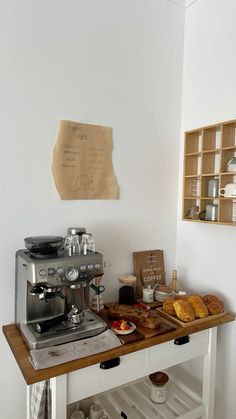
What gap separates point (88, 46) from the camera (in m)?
1.49

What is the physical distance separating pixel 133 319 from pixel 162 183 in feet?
2.83

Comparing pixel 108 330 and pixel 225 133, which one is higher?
pixel 225 133

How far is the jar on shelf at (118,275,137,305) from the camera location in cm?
152

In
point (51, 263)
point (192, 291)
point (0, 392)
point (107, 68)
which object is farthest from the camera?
point (192, 291)

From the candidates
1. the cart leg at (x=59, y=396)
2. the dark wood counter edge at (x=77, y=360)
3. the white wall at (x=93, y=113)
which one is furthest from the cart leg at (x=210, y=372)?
the cart leg at (x=59, y=396)

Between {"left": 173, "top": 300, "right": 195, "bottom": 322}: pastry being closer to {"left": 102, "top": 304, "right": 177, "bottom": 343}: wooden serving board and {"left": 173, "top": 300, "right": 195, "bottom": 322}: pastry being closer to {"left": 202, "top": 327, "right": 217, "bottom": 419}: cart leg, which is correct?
{"left": 102, "top": 304, "right": 177, "bottom": 343}: wooden serving board

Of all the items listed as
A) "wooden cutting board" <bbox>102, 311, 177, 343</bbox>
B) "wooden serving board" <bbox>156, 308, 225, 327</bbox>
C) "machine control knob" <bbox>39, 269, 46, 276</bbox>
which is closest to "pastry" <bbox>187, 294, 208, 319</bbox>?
"wooden serving board" <bbox>156, 308, 225, 327</bbox>

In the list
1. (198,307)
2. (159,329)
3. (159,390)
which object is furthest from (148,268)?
(159,390)

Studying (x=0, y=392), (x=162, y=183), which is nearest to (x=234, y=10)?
(x=162, y=183)

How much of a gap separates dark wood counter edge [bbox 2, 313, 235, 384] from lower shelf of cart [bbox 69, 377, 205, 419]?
1.52 feet

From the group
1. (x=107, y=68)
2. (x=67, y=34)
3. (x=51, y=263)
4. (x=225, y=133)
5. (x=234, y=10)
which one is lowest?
(x=51, y=263)

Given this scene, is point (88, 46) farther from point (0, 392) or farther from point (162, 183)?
point (0, 392)

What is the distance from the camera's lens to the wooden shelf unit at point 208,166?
1.46m

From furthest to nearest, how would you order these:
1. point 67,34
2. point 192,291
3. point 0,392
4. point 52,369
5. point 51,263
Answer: point 192,291
point 67,34
point 0,392
point 51,263
point 52,369
